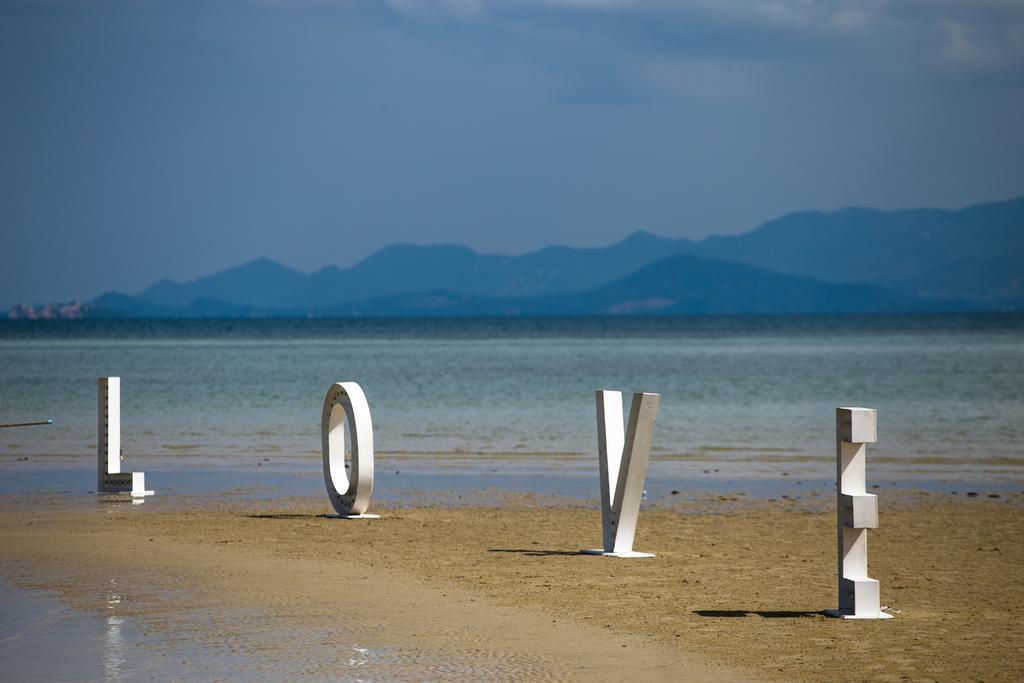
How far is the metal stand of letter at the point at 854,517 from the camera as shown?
8820mm

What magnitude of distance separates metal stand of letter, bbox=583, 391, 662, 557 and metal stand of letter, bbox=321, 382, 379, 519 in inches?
109

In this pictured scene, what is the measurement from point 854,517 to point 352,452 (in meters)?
6.31

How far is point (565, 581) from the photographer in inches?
410

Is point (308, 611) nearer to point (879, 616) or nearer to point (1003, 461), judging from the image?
point (879, 616)

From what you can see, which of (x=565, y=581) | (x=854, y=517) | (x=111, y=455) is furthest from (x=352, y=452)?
(x=854, y=517)

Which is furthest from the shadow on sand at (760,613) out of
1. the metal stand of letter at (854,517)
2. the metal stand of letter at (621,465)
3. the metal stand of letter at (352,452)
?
the metal stand of letter at (352,452)

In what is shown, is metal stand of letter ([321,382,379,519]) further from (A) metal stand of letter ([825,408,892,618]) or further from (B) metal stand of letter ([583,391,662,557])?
(A) metal stand of letter ([825,408,892,618])

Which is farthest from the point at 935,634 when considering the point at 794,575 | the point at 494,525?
the point at 494,525

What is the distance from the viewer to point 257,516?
14.3 m

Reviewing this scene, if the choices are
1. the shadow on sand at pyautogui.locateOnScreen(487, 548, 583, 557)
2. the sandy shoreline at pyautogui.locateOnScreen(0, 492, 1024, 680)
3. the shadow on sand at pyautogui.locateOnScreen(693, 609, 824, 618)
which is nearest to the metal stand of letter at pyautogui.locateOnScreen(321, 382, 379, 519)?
the sandy shoreline at pyautogui.locateOnScreen(0, 492, 1024, 680)

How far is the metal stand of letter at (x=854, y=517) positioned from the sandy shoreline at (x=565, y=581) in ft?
0.83

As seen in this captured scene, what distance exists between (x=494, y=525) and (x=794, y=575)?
3.85m

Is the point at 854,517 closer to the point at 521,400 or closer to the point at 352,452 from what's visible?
the point at 352,452

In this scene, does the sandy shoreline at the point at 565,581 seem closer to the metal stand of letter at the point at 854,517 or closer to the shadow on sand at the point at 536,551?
the shadow on sand at the point at 536,551
